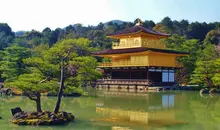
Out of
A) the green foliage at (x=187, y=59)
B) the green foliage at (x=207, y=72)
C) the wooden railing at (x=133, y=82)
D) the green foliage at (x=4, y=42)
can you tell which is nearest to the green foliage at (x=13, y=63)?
the wooden railing at (x=133, y=82)

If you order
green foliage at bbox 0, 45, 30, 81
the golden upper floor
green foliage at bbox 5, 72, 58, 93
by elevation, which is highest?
the golden upper floor

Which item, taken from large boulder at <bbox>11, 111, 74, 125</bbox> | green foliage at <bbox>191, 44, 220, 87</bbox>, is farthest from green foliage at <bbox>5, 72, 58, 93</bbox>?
green foliage at <bbox>191, 44, 220, 87</bbox>

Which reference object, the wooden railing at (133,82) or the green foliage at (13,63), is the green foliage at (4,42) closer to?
the green foliage at (13,63)

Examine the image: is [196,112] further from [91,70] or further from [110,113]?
[91,70]

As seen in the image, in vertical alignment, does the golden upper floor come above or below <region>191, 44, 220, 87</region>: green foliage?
above

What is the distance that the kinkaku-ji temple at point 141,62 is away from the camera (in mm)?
33322

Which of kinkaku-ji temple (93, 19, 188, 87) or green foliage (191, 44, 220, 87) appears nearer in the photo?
green foliage (191, 44, 220, 87)

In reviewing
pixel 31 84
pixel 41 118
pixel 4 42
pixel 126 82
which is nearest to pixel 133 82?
pixel 126 82

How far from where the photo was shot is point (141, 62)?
33875mm

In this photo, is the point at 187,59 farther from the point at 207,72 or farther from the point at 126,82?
the point at 126,82

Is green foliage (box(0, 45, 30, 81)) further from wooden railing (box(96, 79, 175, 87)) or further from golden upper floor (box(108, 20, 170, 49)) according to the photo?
golden upper floor (box(108, 20, 170, 49))

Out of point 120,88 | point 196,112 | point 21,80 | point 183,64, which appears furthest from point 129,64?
point 21,80

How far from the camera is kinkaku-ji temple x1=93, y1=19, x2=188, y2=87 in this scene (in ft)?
109

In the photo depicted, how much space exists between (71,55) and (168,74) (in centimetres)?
2208
